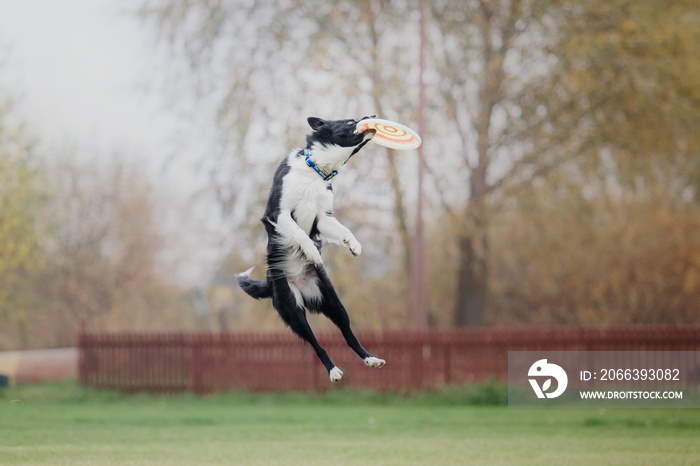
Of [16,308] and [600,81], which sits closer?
[600,81]

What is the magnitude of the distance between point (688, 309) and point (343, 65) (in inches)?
401

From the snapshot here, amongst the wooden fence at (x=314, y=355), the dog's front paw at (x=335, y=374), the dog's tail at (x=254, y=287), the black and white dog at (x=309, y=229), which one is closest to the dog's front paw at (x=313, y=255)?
the black and white dog at (x=309, y=229)

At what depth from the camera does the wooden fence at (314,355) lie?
1545 cm

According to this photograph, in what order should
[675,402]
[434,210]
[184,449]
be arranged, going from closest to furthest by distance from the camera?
[184,449] < [675,402] < [434,210]

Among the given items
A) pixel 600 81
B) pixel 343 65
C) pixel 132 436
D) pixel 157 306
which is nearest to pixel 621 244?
pixel 600 81

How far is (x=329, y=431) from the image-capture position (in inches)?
487

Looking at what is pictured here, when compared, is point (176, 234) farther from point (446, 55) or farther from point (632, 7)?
point (632, 7)

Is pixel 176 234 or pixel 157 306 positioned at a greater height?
pixel 176 234

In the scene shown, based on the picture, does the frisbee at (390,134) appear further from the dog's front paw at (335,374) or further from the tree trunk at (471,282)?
the tree trunk at (471,282)

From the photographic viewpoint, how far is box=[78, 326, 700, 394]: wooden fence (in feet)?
50.7

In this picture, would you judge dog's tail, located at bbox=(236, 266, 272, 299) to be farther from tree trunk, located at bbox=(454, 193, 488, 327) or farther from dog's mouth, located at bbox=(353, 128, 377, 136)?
tree trunk, located at bbox=(454, 193, 488, 327)

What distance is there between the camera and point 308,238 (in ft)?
10.6

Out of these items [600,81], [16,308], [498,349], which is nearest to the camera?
[498,349]

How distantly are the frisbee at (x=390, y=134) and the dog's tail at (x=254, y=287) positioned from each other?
754 mm
